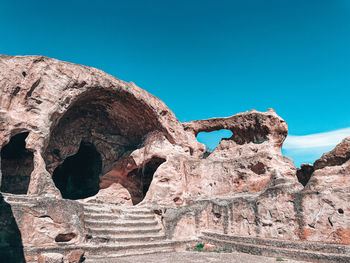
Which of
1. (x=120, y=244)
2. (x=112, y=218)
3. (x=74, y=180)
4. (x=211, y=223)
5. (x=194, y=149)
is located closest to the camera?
(x=120, y=244)

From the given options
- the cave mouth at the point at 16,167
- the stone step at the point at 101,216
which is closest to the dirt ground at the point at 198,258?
the stone step at the point at 101,216

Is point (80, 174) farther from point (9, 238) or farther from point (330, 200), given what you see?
point (330, 200)

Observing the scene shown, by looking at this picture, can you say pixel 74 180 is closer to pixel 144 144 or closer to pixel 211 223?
pixel 144 144

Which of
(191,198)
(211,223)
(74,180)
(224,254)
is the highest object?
(74,180)

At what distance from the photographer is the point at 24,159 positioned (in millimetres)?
10828

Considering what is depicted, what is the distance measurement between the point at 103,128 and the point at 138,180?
3.05 metres

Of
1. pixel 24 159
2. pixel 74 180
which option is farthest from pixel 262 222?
pixel 74 180

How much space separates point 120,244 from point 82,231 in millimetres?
1029

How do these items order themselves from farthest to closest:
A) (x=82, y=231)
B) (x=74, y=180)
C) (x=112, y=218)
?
(x=74, y=180) < (x=112, y=218) < (x=82, y=231)

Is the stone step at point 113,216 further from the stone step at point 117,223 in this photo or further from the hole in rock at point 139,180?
the hole in rock at point 139,180

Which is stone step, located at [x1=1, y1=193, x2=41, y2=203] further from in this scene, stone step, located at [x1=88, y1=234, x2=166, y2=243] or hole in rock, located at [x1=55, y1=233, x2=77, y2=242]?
stone step, located at [x1=88, y1=234, x2=166, y2=243]

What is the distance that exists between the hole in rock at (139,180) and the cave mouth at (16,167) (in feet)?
14.0

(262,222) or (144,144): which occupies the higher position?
(144,144)

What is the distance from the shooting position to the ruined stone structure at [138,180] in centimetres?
605
